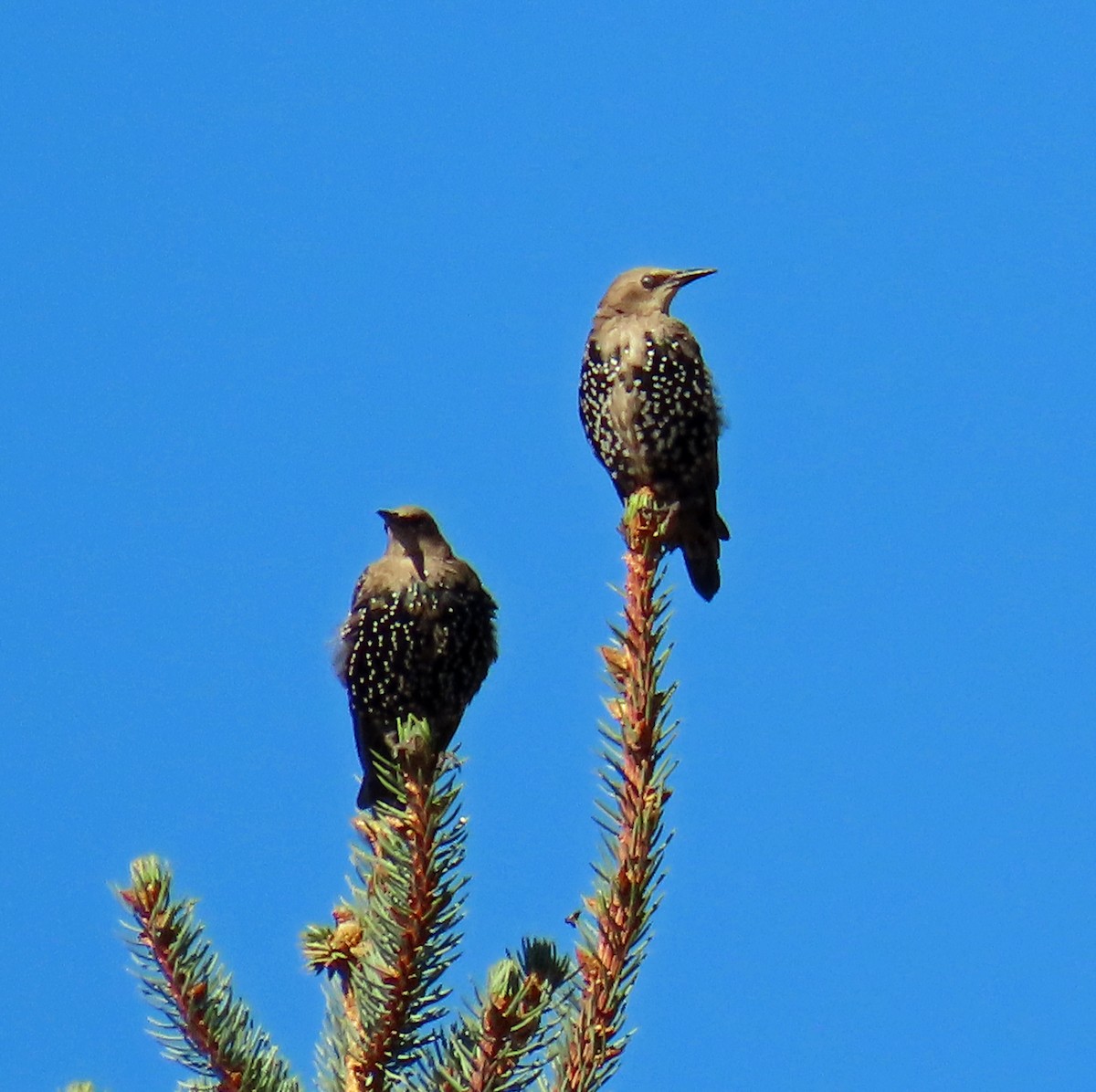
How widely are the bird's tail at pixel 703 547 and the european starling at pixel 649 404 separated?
0.66 ft

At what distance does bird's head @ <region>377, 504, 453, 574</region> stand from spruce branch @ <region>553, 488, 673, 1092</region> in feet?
9.77

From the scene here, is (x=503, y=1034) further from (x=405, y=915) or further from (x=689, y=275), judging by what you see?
(x=689, y=275)

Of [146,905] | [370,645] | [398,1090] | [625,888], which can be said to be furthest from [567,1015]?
[370,645]

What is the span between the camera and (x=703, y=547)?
8.37 m

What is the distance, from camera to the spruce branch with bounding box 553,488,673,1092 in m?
2.59

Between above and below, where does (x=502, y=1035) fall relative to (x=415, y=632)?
below

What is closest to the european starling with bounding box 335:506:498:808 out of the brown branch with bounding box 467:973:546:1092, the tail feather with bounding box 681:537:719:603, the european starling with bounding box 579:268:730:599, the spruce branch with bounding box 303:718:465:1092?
the european starling with bounding box 579:268:730:599

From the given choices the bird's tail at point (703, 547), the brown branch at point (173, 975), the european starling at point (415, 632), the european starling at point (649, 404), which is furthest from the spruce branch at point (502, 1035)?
the bird's tail at point (703, 547)

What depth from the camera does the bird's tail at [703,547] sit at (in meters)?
8.13

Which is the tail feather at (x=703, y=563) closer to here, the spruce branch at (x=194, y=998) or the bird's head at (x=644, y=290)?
the bird's head at (x=644, y=290)

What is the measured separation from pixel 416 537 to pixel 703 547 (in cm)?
257

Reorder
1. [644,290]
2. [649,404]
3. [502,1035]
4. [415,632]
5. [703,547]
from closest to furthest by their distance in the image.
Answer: [502,1035], [415,632], [649,404], [644,290], [703,547]

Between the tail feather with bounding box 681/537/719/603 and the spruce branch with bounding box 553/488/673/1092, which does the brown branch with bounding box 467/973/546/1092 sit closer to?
the spruce branch with bounding box 553/488/673/1092

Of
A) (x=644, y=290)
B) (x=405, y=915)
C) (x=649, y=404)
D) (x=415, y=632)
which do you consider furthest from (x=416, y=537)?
(x=405, y=915)
